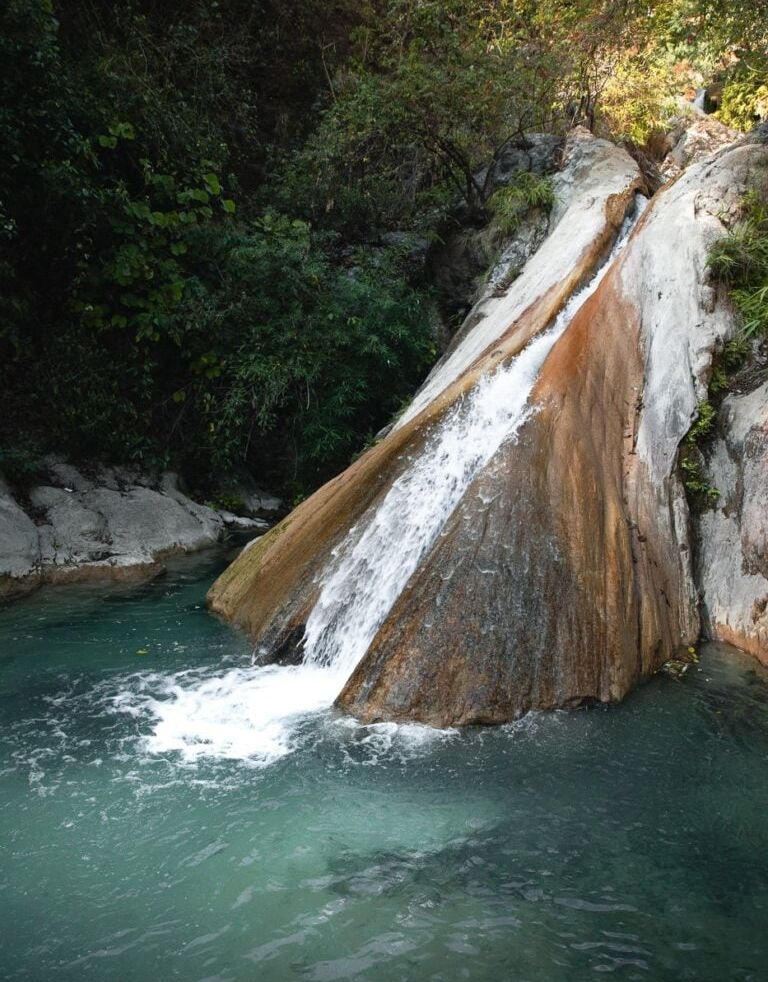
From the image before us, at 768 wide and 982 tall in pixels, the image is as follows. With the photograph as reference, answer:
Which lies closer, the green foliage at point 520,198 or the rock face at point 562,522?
the rock face at point 562,522

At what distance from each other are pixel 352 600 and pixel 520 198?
7.52 m

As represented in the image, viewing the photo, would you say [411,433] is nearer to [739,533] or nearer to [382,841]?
[739,533]

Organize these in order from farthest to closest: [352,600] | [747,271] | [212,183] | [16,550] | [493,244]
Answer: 1. [493,244]
2. [212,183]
3. [16,550]
4. [747,271]
5. [352,600]

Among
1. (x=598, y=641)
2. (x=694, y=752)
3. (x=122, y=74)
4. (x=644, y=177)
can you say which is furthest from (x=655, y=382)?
(x=122, y=74)

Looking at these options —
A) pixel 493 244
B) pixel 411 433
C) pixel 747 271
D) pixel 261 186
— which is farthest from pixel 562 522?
pixel 261 186

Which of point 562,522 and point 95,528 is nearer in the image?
point 562,522

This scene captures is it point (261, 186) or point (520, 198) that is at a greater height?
point (261, 186)

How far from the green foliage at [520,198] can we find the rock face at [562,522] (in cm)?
229

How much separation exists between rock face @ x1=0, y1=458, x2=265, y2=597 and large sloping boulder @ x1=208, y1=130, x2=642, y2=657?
1.71 meters

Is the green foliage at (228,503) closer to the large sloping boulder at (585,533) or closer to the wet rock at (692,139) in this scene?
the large sloping boulder at (585,533)

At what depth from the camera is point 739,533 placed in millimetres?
6527

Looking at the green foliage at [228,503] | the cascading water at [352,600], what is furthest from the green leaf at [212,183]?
the cascading water at [352,600]

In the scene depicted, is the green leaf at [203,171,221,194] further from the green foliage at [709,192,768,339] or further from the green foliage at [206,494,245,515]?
the green foliage at [709,192,768,339]

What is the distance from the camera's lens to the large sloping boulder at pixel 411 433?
7.00 metres
